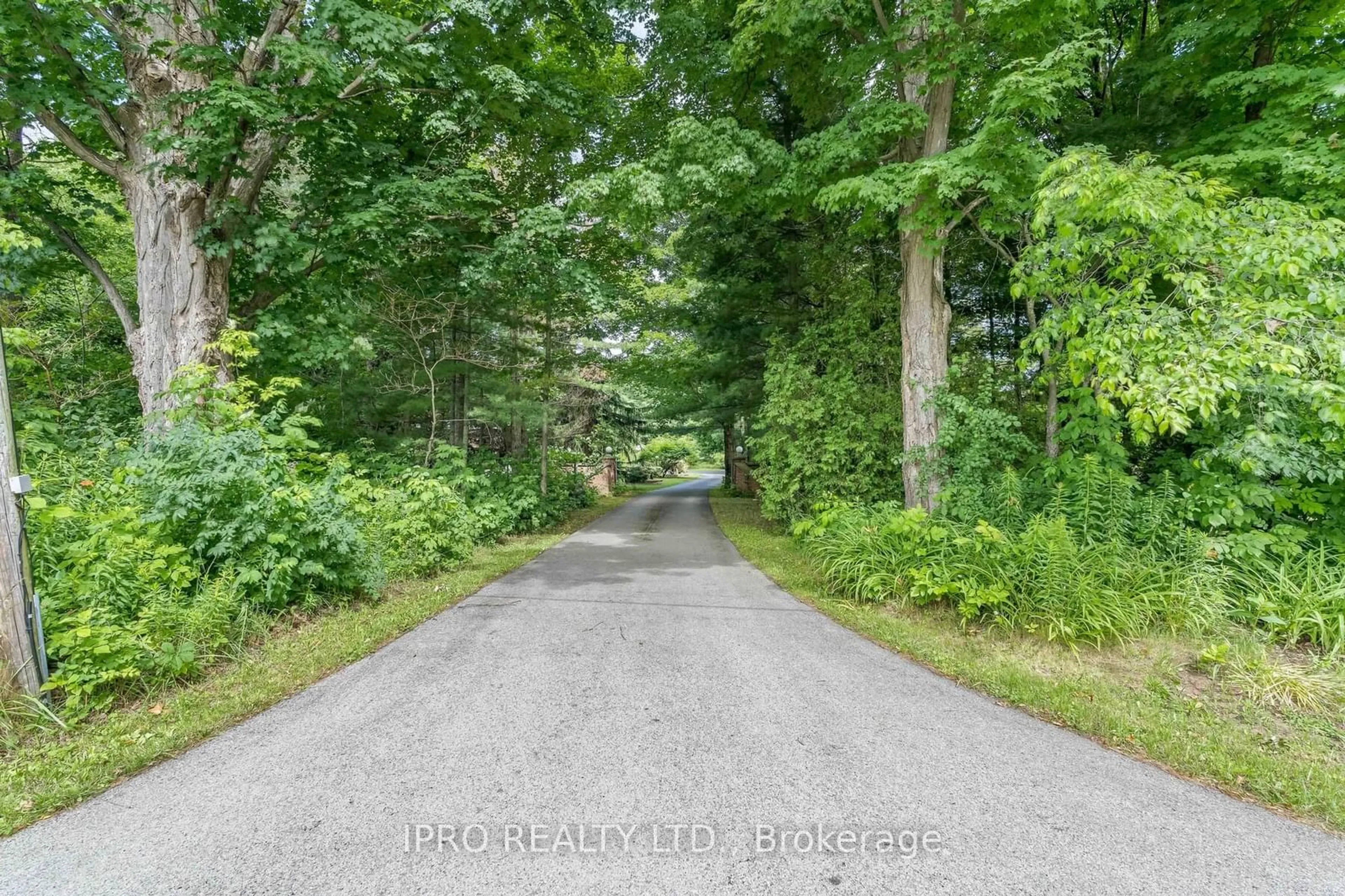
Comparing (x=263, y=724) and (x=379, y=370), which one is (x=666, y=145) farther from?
(x=263, y=724)

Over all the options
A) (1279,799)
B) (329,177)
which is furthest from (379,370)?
(1279,799)

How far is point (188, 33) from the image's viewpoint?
557cm

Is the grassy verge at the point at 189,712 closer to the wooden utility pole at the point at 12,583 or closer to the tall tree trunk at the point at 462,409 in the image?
the wooden utility pole at the point at 12,583

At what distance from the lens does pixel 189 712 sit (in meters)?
2.68

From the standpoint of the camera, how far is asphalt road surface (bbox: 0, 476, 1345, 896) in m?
1.69

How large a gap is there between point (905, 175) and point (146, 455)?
753 cm

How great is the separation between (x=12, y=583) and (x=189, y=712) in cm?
113

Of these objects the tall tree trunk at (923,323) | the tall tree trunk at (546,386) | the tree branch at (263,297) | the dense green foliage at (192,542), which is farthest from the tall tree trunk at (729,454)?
the dense green foliage at (192,542)

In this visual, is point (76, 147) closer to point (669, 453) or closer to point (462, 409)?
point (462, 409)

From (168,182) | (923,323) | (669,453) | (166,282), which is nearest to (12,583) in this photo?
(166,282)

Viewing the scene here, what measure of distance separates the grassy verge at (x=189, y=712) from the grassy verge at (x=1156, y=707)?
3.99m

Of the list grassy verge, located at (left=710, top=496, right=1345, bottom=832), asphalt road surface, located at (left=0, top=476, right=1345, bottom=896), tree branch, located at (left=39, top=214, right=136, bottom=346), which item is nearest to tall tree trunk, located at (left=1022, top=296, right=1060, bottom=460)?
grassy verge, located at (left=710, top=496, right=1345, bottom=832)

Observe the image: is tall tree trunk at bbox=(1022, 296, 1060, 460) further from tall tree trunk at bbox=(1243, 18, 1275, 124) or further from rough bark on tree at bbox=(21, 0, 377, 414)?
rough bark on tree at bbox=(21, 0, 377, 414)

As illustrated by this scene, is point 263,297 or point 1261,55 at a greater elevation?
point 1261,55
